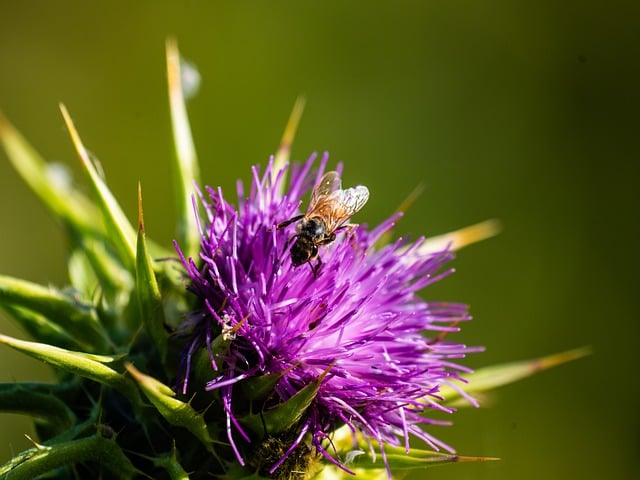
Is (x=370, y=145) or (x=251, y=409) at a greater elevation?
(x=370, y=145)

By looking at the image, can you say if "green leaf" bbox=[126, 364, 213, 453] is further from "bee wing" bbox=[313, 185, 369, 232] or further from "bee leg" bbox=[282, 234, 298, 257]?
"bee wing" bbox=[313, 185, 369, 232]

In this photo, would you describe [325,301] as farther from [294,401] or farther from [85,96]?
[85,96]

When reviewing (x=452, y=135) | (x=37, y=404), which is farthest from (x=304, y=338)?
(x=452, y=135)

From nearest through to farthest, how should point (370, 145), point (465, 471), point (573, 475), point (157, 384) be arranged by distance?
1. point (157, 384)
2. point (465, 471)
3. point (573, 475)
4. point (370, 145)

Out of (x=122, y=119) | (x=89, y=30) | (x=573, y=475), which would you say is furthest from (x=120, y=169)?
(x=573, y=475)

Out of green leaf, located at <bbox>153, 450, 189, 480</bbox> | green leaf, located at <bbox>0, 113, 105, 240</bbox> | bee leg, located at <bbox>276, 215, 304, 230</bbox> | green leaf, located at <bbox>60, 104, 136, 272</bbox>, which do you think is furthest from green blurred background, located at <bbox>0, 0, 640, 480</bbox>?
green leaf, located at <bbox>153, 450, 189, 480</bbox>

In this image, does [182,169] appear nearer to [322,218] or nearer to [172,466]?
[322,218]

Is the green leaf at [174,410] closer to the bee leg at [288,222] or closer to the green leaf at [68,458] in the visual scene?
the green leaf at [68,458]
